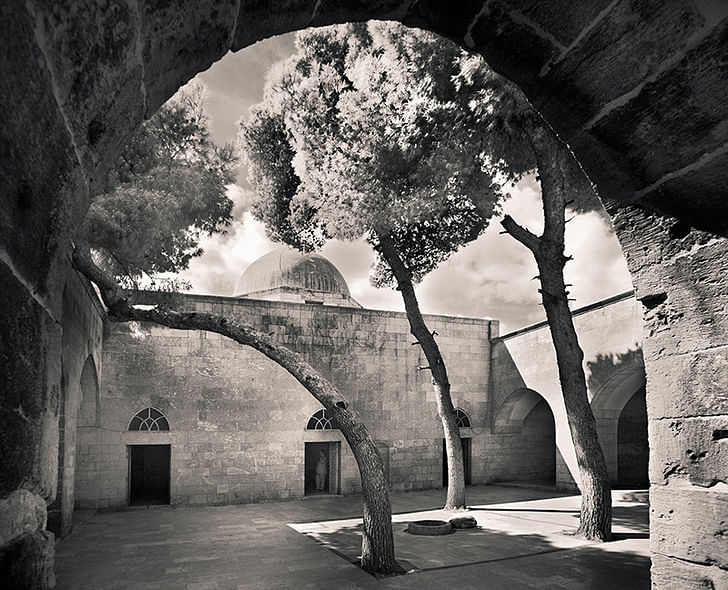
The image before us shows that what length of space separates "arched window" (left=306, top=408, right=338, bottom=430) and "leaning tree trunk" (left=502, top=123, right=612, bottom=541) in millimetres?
7066

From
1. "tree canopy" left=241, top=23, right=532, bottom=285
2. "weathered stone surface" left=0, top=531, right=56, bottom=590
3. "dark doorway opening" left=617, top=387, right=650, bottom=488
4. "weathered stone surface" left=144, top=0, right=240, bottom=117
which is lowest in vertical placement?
"dark doorway opening" left=617, top=387, right=650, bottom=488

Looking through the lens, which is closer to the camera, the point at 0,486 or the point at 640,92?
the point at 0,486

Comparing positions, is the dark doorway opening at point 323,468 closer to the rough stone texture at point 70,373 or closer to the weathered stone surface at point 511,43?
the rough stone texture at point 70,373

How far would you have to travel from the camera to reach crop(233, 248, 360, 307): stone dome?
22.3 metres

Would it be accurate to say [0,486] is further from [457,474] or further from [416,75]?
[457,474]

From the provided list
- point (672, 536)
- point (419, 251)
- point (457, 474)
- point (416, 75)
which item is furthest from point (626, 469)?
point (672, 536)

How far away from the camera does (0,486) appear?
0.97 m

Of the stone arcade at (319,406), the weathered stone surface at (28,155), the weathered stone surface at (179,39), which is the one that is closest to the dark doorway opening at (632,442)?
the stone arcade at (319,406)

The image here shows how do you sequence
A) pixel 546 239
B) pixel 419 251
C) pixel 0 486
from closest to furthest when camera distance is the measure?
pixel 0 486 → pixel 546 239 → pixel 419 251

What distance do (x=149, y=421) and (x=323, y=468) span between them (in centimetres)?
519

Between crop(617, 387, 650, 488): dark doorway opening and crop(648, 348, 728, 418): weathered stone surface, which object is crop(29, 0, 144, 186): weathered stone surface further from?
crop(617, 387, 650, 488): dark doorway opening

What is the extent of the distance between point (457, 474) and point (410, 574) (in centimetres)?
462

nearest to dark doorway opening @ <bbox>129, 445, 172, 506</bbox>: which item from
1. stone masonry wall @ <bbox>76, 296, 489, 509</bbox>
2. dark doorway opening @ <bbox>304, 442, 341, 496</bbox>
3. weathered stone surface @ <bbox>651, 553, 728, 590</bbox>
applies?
dark doorway opening @ <bbox>304, 442, 341, 496</bbox>

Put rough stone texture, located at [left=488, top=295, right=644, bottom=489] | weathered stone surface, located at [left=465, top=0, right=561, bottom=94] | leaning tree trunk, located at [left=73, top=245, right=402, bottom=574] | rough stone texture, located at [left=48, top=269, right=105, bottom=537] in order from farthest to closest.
→ rough stone texture, located at [left=488, top=295, right=644, bottom=489]
rough stone texture, located at [left=48, top=269, right=105, bottom=537]
leaning tree trunk, located at [left=73, top=245, right=402, bottom=574]
weathered stone surface, located at [left=465, top=0, right=561, bottom=94]
